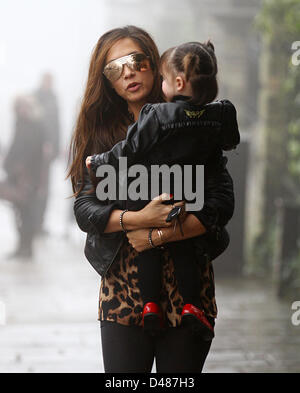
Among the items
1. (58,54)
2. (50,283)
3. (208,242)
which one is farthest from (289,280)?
(58,54)

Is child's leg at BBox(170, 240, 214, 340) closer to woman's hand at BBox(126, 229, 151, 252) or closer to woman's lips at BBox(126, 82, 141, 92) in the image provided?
woman's hand at BBox(126, 229, 151, 252)

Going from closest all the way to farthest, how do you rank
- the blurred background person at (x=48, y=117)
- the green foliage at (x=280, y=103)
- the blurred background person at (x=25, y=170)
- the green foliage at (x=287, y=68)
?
the green foliage at (x=287, y=68) → the green foliage at (x=280, y=103) → the blurred background person at (x=25, y=170) → the blurred background person at (x=48, y=117)

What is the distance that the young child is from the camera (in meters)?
1.88

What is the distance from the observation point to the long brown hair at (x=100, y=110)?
2.07m

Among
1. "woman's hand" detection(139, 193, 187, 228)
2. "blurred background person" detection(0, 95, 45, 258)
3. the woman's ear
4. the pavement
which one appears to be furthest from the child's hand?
"blurred background person" detection(0, 95, 45, 258)

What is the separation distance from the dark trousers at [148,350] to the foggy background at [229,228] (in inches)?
24.9

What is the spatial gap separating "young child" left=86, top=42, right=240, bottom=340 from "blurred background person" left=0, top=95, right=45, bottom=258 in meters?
5.72

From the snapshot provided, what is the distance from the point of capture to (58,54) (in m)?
13.0

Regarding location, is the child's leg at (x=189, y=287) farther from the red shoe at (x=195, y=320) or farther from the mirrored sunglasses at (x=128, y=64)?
the mirrored sunglasses at (x=128, y=64)

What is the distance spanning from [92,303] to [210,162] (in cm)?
383

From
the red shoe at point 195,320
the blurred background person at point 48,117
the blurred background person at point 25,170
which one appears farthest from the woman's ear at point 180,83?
the blurred background person at point 48,117

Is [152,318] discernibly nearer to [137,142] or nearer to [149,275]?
[149,275]

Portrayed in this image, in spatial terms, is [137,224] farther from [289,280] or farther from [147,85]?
[289,280]

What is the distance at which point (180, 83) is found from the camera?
188 cm
